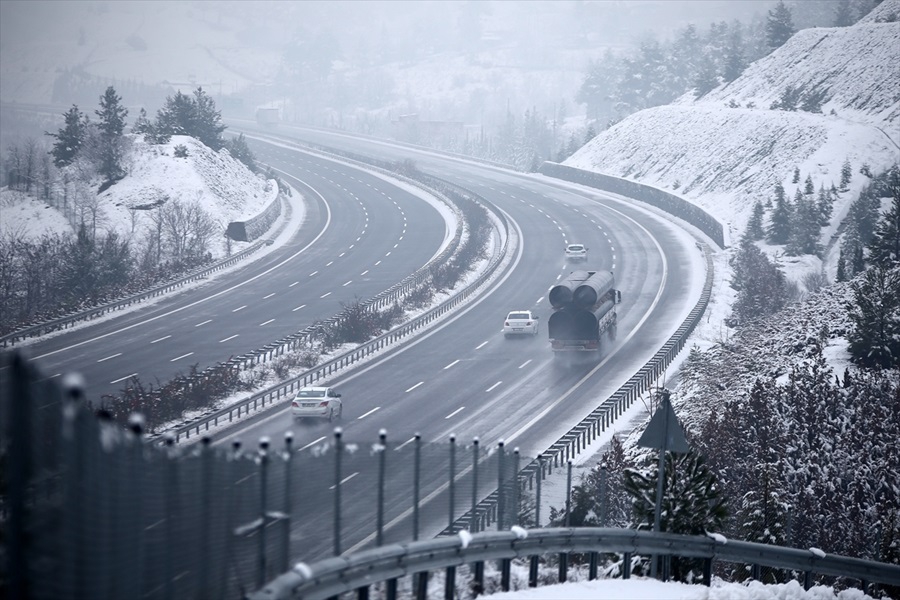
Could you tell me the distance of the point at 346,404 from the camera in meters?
42.3

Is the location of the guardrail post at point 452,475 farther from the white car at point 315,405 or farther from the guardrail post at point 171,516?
the white car at point 315,405

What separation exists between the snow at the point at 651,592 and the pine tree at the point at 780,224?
206 ft

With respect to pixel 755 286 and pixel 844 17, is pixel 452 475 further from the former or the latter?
pixel 844 17

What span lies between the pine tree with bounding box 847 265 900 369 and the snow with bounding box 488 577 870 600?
65.9 feet

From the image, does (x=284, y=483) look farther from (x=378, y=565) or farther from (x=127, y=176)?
(x=127, y=176)

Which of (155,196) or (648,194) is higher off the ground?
(648,194)

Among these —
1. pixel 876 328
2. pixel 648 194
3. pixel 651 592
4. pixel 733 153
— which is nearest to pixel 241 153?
pixel 648 194

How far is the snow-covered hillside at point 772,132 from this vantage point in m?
89.4

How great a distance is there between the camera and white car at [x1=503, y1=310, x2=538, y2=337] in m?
54.5

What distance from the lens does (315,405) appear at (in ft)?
128

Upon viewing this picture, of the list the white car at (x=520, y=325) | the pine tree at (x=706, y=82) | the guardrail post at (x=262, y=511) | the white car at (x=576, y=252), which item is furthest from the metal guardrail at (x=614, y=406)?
the pine tree at (x=706, y=82)

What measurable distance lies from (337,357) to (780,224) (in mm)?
43140

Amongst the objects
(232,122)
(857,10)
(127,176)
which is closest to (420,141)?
(232,122)

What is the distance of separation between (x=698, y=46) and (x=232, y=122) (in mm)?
78493
